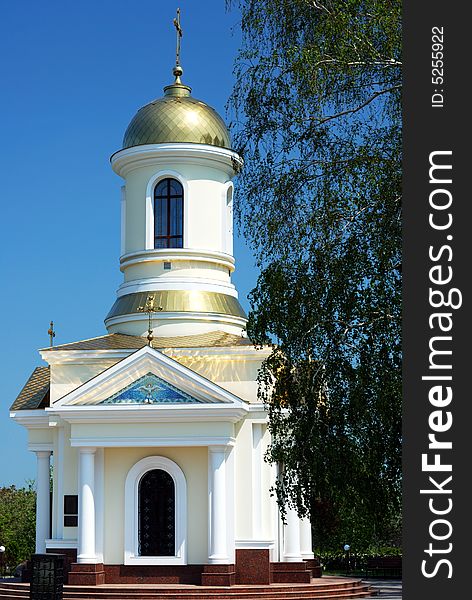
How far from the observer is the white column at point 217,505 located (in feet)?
77.3

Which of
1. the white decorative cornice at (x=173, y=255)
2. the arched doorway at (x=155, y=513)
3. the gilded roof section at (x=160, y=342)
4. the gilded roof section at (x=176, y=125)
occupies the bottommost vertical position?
the arched doorway at (x=155, y=513)

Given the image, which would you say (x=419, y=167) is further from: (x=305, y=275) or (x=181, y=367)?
(x=181, y=367)

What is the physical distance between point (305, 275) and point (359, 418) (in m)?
1.89

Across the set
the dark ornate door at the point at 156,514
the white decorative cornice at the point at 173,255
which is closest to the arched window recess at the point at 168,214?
the white decorative cornice at the point at 173,255

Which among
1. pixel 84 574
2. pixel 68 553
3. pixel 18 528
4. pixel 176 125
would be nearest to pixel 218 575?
pixel 84 574

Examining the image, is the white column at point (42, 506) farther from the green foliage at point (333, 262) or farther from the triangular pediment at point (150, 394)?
the green foliage at point (333, 262)

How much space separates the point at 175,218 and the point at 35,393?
5.46 metres

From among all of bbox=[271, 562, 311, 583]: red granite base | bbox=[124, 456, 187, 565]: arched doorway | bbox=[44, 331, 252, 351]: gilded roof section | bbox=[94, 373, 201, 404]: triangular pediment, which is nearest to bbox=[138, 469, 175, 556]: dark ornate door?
bbox=[124, 456, 187, 565]: arched doorway

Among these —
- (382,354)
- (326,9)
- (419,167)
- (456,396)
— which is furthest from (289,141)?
(456,396)

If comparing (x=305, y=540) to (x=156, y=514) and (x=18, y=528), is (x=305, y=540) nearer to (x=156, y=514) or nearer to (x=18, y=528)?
(x=156, y=514)

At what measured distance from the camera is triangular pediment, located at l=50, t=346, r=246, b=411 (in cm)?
2405

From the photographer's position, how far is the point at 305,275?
1427cm

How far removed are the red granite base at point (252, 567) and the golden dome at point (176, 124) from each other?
10.2 m

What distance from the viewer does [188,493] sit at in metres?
24.4
